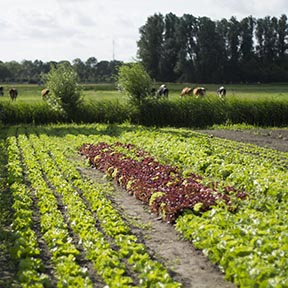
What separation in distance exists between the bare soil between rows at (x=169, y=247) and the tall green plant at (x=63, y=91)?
51.3 ft

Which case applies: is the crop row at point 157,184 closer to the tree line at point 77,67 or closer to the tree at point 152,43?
the tree at point 152,43

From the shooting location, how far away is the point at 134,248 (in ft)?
22.0

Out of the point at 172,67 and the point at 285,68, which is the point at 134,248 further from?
the point at 285,68

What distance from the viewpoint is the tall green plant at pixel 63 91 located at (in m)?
26.2

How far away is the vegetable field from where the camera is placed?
590cm

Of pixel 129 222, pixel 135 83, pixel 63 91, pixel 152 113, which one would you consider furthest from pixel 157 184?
pixel 63 91

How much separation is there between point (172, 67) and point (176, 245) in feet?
233

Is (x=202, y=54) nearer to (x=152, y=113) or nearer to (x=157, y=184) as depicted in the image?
(x=152, y=113)

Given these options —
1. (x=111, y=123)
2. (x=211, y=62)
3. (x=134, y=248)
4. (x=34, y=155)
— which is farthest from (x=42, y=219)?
(x=211, y=62)

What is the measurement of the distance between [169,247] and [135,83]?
1991cm

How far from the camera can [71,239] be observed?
712 centimetres

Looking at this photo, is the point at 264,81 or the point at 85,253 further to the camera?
the point at 264,81

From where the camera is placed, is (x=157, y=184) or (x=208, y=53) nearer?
(x=157, y=184)

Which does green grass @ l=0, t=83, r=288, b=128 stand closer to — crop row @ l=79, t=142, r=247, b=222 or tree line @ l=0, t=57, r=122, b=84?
crop row @ l=79, t=142, r=247, b=222
